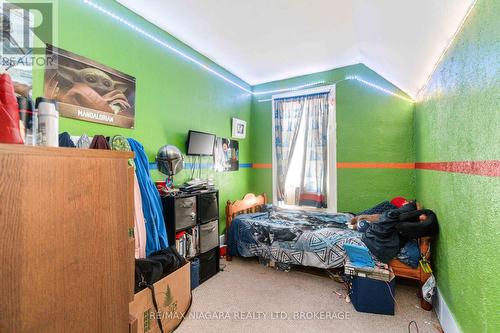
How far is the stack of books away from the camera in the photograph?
196 cm

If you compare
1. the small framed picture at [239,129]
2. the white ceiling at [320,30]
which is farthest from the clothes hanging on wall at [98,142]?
the small framed picture at [239,129]

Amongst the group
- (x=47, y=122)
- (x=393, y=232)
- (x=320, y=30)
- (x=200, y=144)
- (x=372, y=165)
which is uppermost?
(x=320, y=30)

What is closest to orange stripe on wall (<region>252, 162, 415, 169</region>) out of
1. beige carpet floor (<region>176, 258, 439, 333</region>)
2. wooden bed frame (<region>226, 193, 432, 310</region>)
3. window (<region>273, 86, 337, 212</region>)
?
window (<region>273, 86, 337, 212</region>)

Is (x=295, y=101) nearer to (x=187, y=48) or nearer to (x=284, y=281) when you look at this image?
(x=187, y=48)

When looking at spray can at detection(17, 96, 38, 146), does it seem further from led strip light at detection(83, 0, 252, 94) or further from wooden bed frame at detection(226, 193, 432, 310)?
wooden bed frame at detection(226, 193, 432, 310)

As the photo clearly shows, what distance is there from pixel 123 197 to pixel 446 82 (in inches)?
96.0

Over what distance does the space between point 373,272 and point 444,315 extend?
0.53 m

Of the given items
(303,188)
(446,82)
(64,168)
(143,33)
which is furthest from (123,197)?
(303,188)

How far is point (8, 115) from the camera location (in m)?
0.71

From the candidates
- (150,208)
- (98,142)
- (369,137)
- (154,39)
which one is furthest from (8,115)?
(369,137)

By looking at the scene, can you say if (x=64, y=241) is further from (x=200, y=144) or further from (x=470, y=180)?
(x=200, y=144)

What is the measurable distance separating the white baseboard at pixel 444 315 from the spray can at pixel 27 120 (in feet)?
8.33

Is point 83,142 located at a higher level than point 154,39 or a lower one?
lower

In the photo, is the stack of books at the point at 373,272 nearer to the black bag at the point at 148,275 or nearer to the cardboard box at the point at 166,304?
the cardboard box at the point at 166,304
